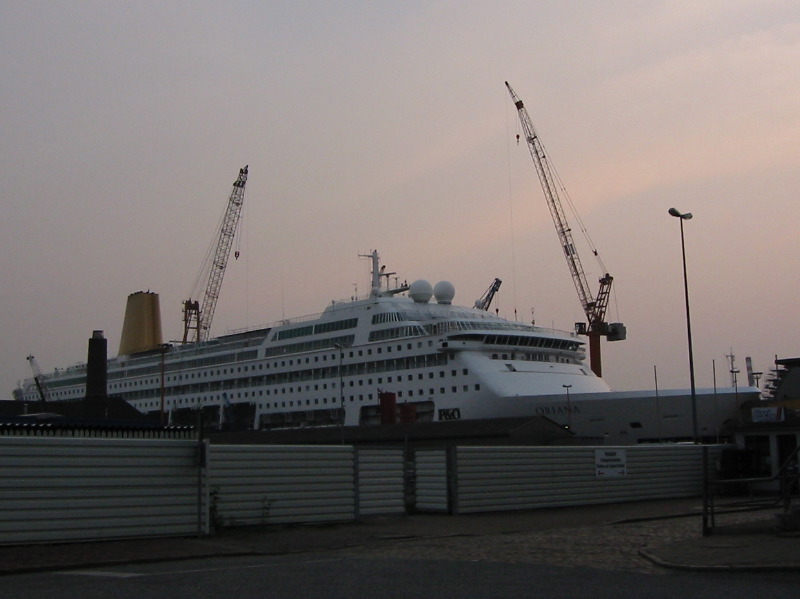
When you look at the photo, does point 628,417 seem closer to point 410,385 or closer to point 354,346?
point 410,385

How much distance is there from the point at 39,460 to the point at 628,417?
42901 mm

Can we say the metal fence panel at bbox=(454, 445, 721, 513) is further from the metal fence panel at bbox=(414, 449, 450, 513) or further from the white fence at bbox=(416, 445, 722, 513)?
the metal fence panel at bbox=(414, 449, 450, 513)

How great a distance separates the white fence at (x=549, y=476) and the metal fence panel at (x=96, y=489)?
7.23 metres

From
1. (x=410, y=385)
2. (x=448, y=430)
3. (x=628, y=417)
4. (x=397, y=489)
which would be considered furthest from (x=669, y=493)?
(x=410, y=385)

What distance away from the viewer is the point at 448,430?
141 feet

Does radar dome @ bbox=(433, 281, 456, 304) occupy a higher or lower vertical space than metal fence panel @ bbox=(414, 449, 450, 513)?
higher

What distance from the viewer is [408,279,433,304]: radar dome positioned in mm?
70000

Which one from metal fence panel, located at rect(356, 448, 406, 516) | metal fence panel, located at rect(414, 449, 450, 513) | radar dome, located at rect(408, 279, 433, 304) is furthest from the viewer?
radar dome, located at rect(408, 279, 433, 304)

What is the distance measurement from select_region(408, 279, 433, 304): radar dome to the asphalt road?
56822 mm

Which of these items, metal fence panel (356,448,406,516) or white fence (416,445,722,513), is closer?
metal fence panel (356,448,406,516)

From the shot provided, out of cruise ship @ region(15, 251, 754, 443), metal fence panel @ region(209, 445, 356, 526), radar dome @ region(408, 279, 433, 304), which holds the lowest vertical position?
metal fence panel @ region(209, 445, 356, 526)

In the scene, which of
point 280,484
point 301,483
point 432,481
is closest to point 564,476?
point 432,481

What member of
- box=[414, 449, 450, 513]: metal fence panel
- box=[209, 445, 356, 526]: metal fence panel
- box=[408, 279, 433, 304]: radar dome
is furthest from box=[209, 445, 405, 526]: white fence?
box=[408, 279, 433, 304]: radar dome

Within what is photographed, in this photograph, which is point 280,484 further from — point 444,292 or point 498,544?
point 444,292
